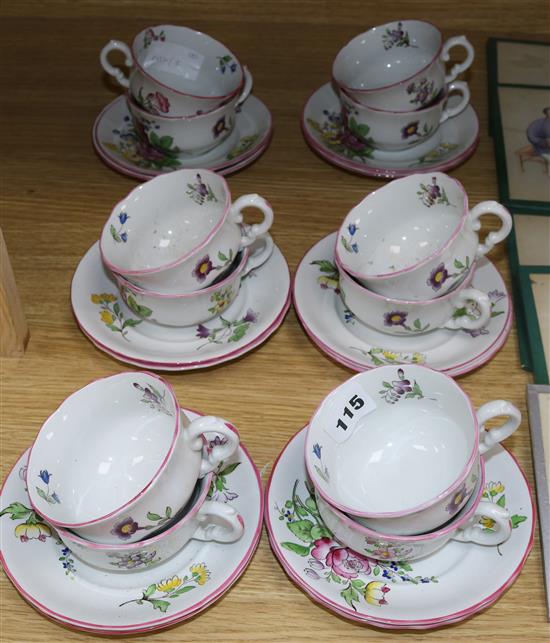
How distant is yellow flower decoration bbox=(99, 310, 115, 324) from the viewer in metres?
1.00

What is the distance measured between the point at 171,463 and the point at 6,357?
32cm

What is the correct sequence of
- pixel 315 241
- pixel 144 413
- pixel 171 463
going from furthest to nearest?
1. pixel 315 241
2. pixel 144 413
3. pixel 171 463

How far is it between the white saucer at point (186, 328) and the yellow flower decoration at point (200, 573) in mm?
219

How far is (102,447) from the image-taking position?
2.81 feet

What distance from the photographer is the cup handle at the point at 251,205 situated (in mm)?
968

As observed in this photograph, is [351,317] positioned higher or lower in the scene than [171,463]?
lower

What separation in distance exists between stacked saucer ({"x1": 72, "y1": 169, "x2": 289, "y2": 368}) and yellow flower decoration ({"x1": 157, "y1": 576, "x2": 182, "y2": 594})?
23 centimetres

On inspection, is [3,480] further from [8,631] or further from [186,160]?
[186,160]

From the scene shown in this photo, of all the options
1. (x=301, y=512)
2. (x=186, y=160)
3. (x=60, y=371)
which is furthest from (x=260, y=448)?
(x=186, y=160)

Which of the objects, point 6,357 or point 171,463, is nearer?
point 171,463

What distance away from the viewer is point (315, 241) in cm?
112

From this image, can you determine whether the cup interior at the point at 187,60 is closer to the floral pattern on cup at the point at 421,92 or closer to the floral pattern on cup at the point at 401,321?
the floral pattern on cup at the point at 421,92

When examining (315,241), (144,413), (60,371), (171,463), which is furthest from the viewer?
(315,241)

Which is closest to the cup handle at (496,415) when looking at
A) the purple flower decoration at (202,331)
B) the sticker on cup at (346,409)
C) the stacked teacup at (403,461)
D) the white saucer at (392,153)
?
the stacked teacup at (403,461)
